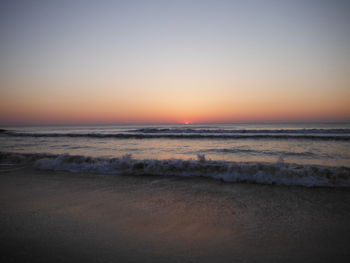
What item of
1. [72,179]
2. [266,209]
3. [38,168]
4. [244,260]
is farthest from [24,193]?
[266,209]

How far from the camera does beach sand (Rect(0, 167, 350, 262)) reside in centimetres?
219

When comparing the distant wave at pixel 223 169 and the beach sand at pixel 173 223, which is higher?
the distant wave at pixel 223 169

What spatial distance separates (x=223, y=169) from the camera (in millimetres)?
5789

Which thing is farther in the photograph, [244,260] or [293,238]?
[293,238]

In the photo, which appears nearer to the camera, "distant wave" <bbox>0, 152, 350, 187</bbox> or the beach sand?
the beach sand

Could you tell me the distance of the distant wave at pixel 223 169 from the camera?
4.88 meters

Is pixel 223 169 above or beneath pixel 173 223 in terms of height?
above

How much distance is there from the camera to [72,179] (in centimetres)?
557

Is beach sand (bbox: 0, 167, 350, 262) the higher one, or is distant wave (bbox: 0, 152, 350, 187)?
distant wave (bbox: 0, 152, 350, 187)

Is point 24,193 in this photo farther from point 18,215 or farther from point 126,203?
point 126,203

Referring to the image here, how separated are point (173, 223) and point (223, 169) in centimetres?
320

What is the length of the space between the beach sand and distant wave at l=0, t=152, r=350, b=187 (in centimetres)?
49

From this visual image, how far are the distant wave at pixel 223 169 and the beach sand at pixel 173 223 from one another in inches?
19.4

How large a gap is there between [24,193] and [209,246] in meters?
4.18
